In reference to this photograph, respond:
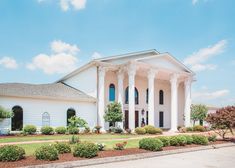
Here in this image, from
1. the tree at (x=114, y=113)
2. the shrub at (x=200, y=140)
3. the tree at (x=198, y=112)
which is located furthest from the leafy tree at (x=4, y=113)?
the tree at (x=198, y=112)

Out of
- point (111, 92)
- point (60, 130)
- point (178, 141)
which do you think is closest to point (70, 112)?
point (60, 130)

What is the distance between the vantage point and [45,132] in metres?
29.1

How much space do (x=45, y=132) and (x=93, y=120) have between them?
6502mm

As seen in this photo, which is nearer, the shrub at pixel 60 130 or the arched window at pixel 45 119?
the shrub at pixel 60 130

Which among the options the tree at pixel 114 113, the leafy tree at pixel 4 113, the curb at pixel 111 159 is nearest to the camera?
the curb at pixel 111 159

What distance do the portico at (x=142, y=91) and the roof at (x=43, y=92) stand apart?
2.76 metres

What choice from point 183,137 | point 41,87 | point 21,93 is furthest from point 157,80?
point 183,137

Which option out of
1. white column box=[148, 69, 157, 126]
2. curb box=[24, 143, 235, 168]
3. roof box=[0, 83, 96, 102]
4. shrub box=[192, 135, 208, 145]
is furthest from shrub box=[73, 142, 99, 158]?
white column box=[148, 69, 157, 126]

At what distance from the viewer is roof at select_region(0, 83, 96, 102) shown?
29.2m

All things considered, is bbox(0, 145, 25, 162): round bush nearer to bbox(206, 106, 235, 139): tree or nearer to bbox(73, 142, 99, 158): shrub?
bbox(73, 142, 99, 158): shrub

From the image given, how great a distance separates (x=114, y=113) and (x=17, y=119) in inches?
393

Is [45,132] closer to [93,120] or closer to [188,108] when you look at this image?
[93,120]

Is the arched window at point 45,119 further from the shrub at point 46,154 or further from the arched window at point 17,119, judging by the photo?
the shrub at point 46,154

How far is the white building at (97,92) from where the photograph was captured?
2964cm
